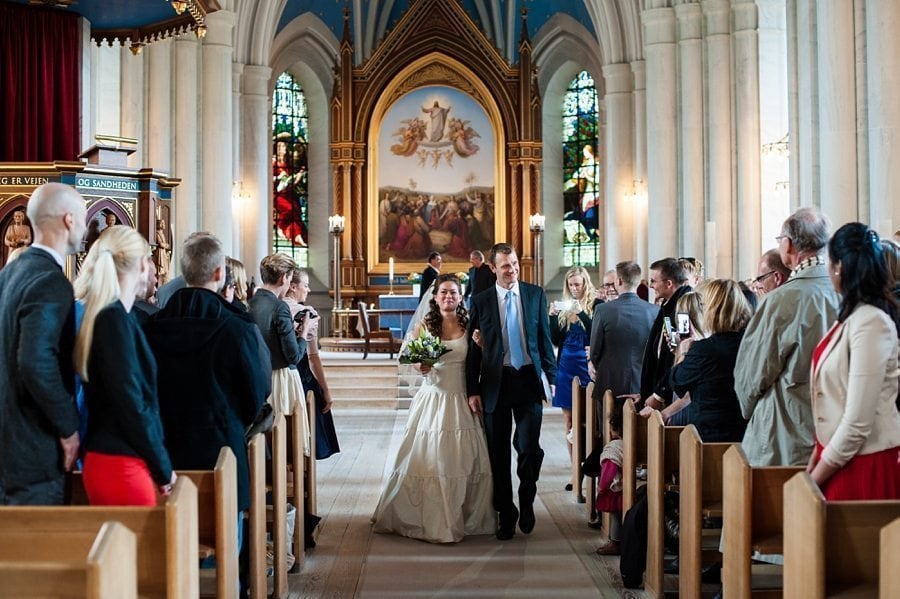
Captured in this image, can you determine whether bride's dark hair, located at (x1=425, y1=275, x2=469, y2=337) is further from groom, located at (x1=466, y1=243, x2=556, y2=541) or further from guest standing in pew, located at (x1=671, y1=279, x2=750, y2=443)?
guest standing in pew, located at (x1=671, y1=279, x2=750, y2=443)

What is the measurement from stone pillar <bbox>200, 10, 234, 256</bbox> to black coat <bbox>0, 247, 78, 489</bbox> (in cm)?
1192

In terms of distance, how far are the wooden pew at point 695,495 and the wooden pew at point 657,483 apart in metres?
0.38

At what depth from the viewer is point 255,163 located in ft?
76.4

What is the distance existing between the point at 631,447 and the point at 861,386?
244 cm

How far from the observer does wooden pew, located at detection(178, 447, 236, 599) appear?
3.88 metres

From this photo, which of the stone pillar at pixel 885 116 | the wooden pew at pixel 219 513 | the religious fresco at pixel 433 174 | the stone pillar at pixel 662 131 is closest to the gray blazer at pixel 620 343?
the stone pillar at pixel 885 116

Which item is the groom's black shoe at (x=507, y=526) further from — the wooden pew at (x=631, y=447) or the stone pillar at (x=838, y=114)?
the stone pillar at (x=838, y=114)

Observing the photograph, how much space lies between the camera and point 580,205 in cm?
2662

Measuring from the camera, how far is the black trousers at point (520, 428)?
677 cm

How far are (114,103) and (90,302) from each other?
10.9 metres

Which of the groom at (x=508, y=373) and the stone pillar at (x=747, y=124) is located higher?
the stone pillar at (x=747, y=124)

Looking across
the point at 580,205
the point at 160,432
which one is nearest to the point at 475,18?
the point at 580,205

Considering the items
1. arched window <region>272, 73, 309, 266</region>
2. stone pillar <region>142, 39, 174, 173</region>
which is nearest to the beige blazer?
stone pillar <region>142, 39, 174, 173</region>

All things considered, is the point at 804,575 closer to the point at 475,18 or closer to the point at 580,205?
the point at 580,205
